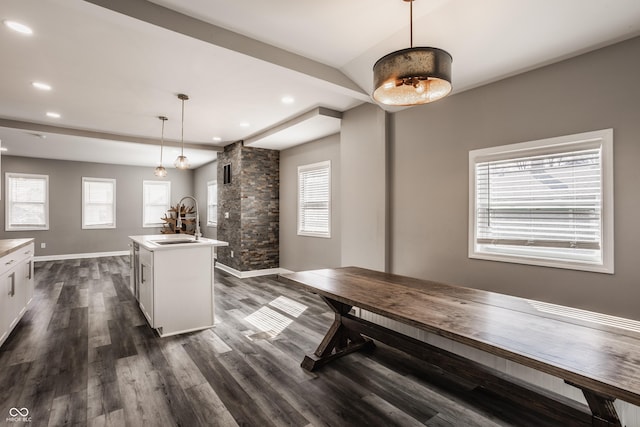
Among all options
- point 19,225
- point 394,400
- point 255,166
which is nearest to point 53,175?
point 19,225

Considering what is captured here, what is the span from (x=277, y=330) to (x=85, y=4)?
10.1 ft

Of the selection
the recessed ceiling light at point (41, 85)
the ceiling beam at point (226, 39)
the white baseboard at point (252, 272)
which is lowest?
the white baseboard at point (252, 272)

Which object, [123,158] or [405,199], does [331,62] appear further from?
[123,158]

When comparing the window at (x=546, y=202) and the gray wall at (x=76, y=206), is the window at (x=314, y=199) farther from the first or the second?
the gray wall at (x=76, y=206)

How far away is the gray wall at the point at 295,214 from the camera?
17.2 ft

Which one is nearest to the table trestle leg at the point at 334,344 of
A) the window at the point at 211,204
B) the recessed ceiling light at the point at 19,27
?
the recessed ceiling light at the point at 19,27

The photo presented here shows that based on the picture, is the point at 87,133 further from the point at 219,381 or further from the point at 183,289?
the point at 219,381

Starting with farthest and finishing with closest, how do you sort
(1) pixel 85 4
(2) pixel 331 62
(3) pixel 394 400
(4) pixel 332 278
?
(2) pixel 331 62 → (4) pixel 332 278 → (3) pixel 394 400 → (1) pixel 85 4

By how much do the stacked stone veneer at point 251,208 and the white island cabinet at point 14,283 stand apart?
118 inches

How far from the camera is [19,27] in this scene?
2.43 metres

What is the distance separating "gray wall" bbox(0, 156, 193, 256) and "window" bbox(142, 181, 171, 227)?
0.13 meters

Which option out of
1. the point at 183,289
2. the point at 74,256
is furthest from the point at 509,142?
the point at 74,256

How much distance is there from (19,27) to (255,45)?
5.83ft

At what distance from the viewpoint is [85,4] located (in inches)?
76.8
